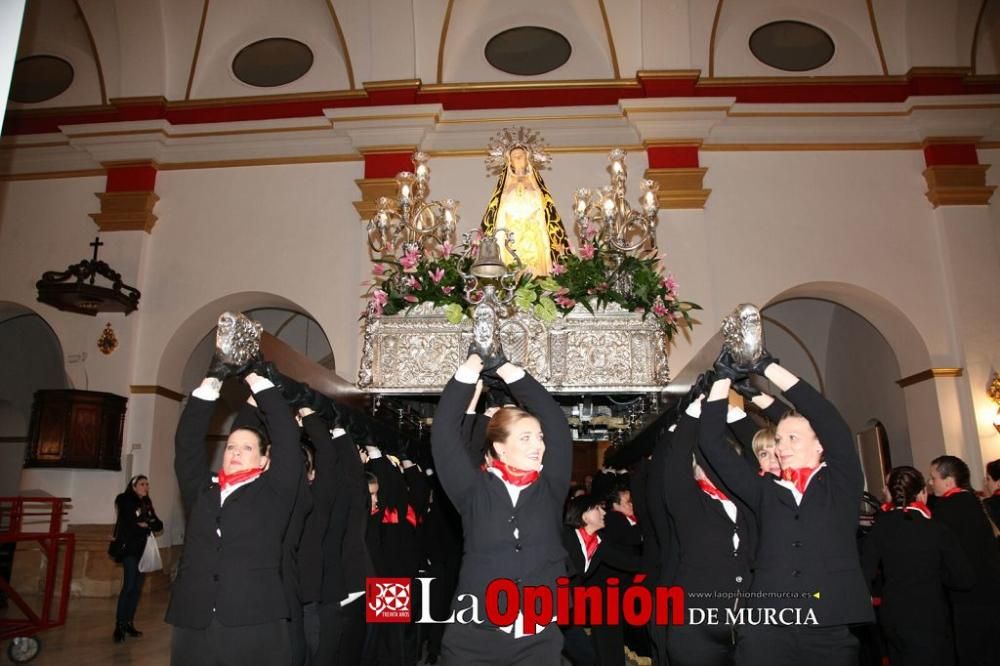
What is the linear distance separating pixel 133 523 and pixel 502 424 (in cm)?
498

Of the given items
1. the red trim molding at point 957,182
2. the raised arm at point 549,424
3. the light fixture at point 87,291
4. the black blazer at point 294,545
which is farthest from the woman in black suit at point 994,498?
the light fixture at point 87,291

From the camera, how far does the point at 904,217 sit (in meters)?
8.76

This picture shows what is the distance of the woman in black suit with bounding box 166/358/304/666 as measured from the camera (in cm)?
248

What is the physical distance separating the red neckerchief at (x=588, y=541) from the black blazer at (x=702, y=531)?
1.31 m

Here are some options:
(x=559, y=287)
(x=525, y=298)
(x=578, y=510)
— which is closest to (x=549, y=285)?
(x=559, y=287)

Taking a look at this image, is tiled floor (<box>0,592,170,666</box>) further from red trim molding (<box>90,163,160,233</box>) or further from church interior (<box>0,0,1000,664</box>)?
red trim molding (<box>90,163,160,233</box>)

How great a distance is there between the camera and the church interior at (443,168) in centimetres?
845

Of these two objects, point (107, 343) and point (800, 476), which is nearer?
point (800, 476)

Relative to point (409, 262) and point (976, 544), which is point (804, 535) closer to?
point (976, 544)

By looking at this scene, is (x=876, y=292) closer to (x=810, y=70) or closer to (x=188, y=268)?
(x=810, y=70)

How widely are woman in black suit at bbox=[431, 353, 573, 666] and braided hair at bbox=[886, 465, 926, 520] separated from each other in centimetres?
206

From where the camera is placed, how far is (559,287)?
4602 mm

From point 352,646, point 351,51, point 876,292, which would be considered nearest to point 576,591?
point 352,646

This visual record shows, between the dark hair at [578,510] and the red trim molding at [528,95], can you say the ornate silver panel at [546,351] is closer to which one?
the dark hair at [578,510]
